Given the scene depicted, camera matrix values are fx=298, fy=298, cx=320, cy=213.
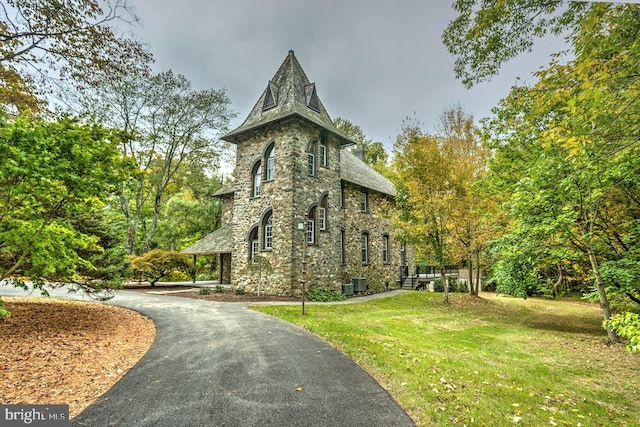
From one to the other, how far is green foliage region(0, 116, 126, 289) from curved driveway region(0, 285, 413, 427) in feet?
9.49

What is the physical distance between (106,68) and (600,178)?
491 inches

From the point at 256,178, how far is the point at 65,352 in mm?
11397

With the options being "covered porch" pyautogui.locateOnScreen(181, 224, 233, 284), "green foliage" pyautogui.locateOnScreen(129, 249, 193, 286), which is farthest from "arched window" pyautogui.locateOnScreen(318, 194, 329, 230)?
"green foliage" pyautogui.locateOnScreen(129, 249, 193, 286)

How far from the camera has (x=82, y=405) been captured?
3.72 meters

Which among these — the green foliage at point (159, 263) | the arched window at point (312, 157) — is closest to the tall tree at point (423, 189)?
the arched window at point (312, 157)

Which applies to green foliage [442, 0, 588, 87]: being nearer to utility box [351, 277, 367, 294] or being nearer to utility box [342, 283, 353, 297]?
utility box [342, 283, 353, 297]

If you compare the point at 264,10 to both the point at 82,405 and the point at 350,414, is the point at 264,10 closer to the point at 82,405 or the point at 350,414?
the point at 350,414

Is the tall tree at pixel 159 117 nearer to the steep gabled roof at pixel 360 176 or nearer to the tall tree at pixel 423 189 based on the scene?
the steep gabled roof at pixel 360 176

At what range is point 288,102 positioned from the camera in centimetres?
1517

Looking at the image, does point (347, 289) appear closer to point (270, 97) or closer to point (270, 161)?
point (270, 161)

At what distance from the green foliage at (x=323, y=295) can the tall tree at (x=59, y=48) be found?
10.5 m

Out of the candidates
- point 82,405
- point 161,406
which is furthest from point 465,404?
point 82,405

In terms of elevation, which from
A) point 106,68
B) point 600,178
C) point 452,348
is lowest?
point 452,348

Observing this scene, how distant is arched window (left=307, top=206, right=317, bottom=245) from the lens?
14.9 m
